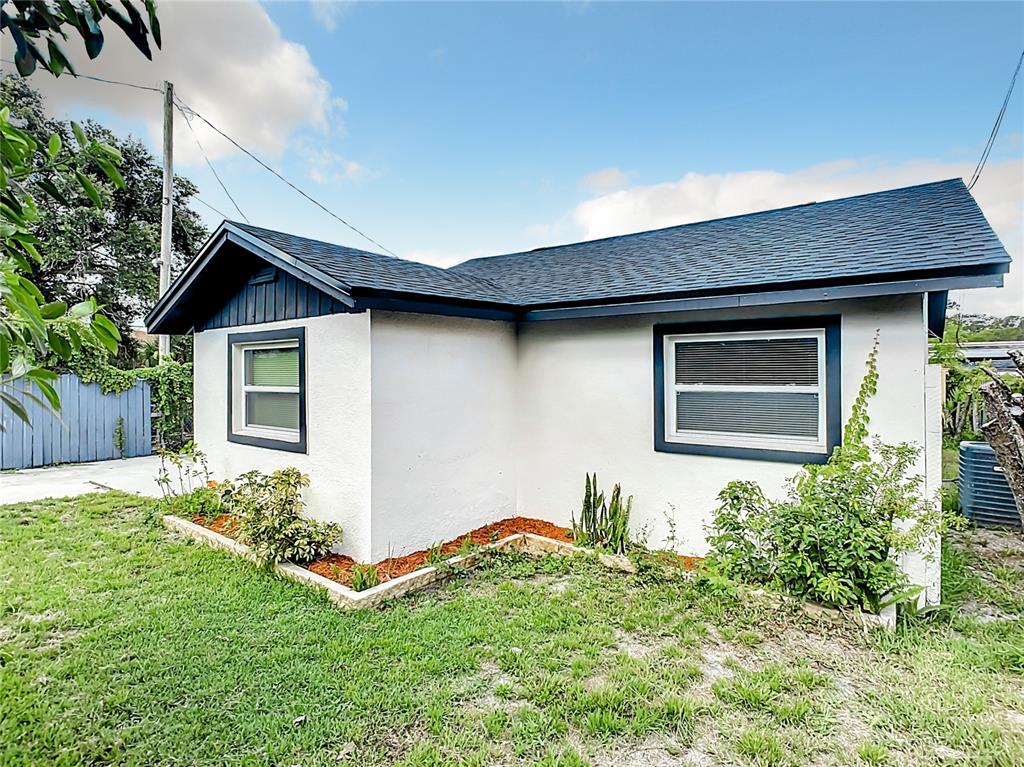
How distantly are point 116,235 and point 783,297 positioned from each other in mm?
20739

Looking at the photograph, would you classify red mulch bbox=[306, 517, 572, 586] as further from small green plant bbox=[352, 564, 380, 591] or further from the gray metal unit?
the gray metal unit

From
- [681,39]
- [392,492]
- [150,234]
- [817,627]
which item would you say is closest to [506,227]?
[681,39]

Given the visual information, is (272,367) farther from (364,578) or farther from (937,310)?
(937,310)

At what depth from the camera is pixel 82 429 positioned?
12.4 m

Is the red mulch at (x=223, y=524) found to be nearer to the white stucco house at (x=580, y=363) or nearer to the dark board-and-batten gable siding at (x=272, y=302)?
the white stucco house at (x=580, y=363)

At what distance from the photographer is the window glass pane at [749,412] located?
5.54 m

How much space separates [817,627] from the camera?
446 cm

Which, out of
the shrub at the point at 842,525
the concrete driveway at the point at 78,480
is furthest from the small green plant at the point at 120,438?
the shrub at the point at 842,525

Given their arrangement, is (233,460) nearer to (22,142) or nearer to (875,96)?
(22,142)

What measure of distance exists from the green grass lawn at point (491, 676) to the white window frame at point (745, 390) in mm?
1649

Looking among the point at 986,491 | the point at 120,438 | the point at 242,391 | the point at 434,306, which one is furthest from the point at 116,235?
the point at 986,491

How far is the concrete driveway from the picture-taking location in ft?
30.4

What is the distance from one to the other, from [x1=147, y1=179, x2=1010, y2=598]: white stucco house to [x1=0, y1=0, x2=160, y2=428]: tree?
12.3 ft

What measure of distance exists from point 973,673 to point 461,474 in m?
4.98
